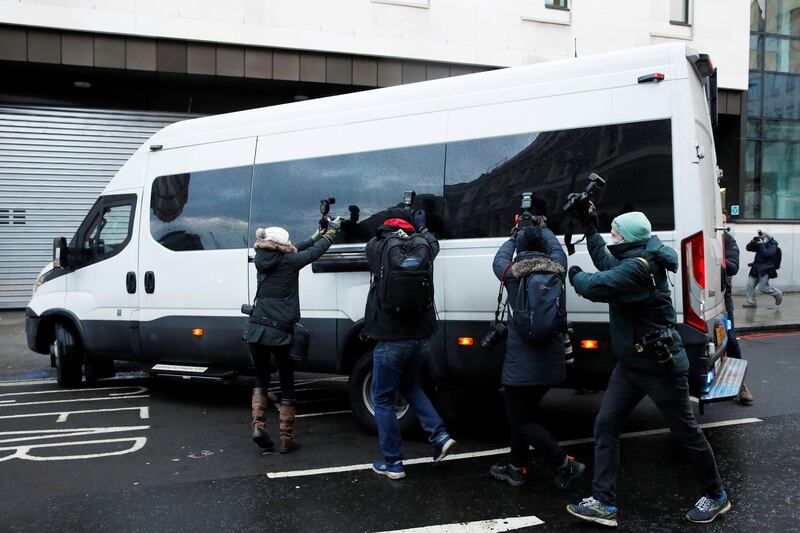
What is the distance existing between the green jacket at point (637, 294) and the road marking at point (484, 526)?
109cm

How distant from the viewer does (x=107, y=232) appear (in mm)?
7809

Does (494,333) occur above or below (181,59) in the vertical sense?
below

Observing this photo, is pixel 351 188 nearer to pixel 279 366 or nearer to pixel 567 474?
pixel 279 366

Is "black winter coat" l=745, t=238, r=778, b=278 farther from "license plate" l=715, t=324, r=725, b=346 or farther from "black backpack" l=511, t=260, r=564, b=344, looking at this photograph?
"black backpack" l=511, t=260, r=564, b=344

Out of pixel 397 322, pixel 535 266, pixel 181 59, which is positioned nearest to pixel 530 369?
pixel 535 266

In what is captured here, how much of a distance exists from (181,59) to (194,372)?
8220mm

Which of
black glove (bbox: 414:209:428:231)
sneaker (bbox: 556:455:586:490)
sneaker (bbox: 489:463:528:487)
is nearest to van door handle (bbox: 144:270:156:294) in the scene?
black glove (bbox: 414:209:428:231)

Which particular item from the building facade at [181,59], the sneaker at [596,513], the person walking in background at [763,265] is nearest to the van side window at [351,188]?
the sneaker at [596,513]

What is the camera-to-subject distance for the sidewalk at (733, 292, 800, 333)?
41.2ft

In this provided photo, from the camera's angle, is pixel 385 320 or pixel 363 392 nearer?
pixel 385 320

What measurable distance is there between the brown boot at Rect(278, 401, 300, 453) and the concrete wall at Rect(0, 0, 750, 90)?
963 centimetres

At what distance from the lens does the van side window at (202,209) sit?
6.82m

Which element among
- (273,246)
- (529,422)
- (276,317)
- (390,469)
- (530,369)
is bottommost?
(390,469)

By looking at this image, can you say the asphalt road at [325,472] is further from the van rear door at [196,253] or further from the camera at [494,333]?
the camera at [494,333]
